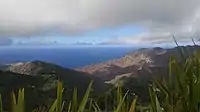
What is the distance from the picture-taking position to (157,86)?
2609mm

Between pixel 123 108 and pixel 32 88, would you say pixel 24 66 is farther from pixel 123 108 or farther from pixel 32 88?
pixel 123 108

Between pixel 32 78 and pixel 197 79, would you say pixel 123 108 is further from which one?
pixel 32 78

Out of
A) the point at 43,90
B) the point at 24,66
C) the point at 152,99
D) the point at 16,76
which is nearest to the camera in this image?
the point at 152,99

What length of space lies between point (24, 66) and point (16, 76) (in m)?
47.2

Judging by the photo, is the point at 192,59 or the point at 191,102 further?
the point at 192,59

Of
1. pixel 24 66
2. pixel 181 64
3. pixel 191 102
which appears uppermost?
pixel 181 64

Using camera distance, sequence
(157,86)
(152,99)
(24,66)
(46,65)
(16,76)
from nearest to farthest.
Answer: (152,99), (157,86), (16,76), (46,65), (24,66)

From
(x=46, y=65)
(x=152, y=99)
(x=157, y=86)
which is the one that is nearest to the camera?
(x=152, y=99)

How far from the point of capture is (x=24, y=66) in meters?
141

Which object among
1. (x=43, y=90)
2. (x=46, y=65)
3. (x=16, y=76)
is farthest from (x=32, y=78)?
(x=46, y=65)

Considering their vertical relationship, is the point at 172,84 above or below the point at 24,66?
above

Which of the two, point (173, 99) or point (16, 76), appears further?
point (16, 76)

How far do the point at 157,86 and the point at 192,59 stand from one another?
0.31 m

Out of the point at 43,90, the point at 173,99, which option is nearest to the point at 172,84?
the point at 173,99
